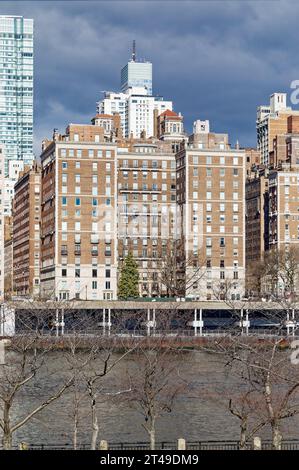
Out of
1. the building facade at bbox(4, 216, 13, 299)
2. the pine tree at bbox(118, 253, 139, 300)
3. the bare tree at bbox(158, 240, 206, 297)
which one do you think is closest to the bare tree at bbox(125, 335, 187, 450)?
the pine tree at bbox(118, 253, 139, 300)

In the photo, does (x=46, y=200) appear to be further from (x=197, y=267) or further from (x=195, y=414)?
(x=195, y=414)

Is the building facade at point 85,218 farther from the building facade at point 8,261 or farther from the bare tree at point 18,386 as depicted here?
the bare tree at point 18,386

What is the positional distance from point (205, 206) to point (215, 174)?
4.04 m

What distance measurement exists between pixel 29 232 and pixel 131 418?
106938mm

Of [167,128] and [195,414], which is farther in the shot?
[167,128]

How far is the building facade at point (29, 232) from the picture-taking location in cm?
14850

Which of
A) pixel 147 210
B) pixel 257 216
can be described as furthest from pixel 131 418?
pixel 257 216

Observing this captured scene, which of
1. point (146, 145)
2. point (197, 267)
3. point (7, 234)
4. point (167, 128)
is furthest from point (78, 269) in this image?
point (7, 234)

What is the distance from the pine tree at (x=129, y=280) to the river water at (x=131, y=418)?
212 ft

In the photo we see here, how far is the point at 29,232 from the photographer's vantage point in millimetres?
151125

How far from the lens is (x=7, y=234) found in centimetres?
19675

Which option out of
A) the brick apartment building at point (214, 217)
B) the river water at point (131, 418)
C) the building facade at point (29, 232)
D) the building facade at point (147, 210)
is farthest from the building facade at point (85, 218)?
the river water at point (131, 418)

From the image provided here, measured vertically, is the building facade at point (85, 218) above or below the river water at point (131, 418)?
above

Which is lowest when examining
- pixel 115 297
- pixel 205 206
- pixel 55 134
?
pixel 115 297
